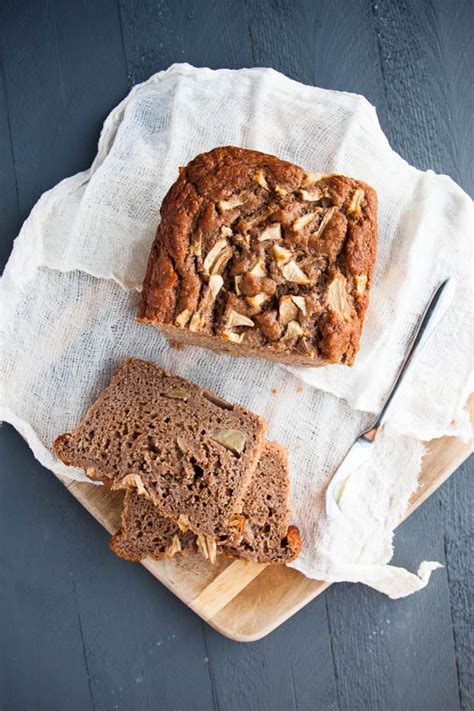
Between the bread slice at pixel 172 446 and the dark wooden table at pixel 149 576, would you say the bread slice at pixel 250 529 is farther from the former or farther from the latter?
the dark wooden table at pixel 149 576

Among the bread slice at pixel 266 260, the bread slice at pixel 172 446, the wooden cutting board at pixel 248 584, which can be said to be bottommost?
the wooden cutting board at pixel 248 584

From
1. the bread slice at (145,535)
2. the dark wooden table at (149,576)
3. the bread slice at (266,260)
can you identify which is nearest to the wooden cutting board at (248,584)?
the bread slice at (145,535)

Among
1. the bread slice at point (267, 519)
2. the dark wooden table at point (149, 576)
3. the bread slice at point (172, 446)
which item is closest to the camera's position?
the bread slice at point (172, 446)

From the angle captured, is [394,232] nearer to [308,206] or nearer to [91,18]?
[308,206]

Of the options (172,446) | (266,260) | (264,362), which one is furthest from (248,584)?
(266,260)

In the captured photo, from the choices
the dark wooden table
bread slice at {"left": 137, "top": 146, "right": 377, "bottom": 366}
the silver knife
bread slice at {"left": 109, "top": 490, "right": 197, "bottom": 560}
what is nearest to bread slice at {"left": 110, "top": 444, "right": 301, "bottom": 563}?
bread slice at {"left": 109, "top": 490, "right": 197, "bottom": 560}

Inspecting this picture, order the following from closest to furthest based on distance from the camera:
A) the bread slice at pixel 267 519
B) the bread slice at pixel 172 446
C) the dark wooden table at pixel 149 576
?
the bread slice at pixel 172 446
the bread slice at pixel 267 519
the dark wooden table at pixel 149 576

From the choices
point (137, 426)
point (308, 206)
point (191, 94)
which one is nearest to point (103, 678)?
point (137, 426)
